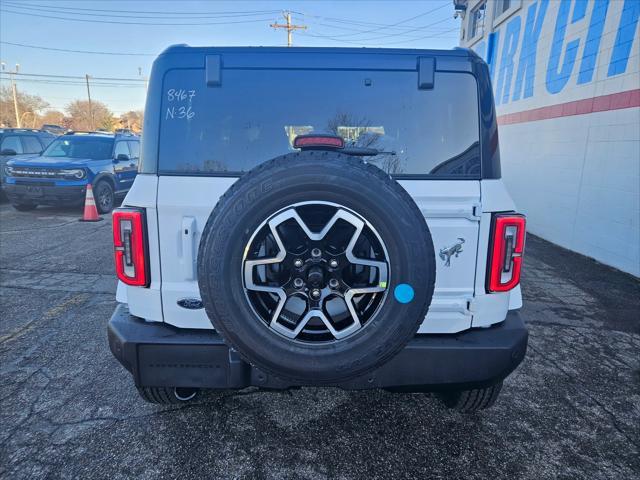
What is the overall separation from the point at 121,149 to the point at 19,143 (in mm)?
2600

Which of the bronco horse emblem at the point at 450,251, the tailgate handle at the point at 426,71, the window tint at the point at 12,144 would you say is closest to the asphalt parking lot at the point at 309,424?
the bronco horse emblem at the point at 450,251

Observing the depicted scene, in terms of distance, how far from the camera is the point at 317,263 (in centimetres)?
181

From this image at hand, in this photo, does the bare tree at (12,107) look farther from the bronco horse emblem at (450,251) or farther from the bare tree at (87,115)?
the bronco horse emblem at (450,251)

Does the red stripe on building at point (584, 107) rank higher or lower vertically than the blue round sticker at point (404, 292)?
higher

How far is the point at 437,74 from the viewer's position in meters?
2.10

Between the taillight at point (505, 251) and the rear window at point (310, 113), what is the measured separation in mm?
324

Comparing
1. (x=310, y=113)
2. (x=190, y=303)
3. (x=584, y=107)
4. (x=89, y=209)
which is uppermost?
(x=584, y=107)

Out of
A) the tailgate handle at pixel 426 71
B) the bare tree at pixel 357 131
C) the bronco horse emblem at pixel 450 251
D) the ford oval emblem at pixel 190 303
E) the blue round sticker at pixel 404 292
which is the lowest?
the ford oval emblem at pixel 190 303

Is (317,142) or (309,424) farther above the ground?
(317,142)

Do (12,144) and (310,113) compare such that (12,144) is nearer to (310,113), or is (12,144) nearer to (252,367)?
(310,113)

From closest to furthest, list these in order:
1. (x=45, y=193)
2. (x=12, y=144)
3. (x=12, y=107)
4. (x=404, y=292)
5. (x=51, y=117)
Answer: (x=404, y=292)
(x=45, y=193)
(x=12, y=144)
(x=12, y=107)
(x=51, y=117)

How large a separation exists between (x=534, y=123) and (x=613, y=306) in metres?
5.51

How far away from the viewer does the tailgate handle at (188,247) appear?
1.99m

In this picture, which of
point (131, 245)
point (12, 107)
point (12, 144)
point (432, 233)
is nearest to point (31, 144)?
point (12, 144)
